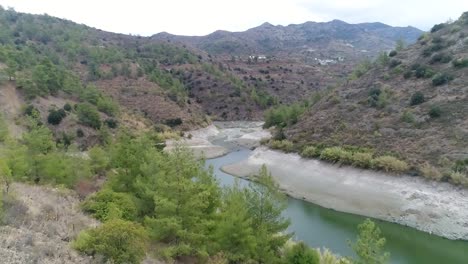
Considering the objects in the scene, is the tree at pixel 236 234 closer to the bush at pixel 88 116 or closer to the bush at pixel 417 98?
the bush at pixel 417 98

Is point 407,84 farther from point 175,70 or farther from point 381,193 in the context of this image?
point 175,70

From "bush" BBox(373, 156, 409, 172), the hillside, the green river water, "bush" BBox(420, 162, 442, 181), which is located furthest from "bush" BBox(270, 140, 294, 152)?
"bush" BBox(420, 162, 442, 181)

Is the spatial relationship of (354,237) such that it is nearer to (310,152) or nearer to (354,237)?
(354,237)

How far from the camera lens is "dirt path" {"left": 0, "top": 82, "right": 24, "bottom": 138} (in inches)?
2464

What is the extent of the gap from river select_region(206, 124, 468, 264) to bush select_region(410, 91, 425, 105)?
2706cm

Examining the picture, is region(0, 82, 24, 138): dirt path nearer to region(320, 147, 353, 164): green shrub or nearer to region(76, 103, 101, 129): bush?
region(76, 103, 101, 129): bush

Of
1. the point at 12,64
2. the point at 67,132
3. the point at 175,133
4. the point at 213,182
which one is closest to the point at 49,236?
the point at 213,182

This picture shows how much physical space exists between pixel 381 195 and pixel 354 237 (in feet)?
31.5

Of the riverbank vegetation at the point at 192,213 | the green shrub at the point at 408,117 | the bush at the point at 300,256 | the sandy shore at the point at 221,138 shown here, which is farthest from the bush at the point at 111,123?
the bush at the point at 300,256

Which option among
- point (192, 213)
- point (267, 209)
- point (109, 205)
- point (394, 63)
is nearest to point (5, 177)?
point (109, 205)

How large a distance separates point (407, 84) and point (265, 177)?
179ft

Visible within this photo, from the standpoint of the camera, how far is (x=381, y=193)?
47.6m

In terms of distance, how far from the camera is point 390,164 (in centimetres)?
5128

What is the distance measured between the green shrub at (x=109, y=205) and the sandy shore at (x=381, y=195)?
27.2 m
